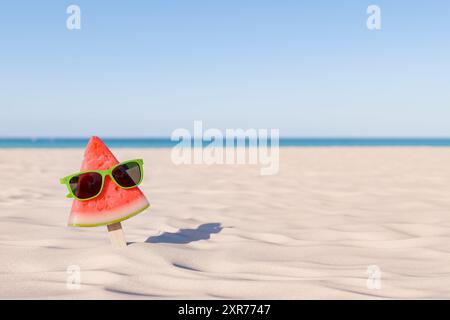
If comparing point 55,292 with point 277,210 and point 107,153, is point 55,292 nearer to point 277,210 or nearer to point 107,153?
point 107,153

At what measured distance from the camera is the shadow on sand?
10.5 ft

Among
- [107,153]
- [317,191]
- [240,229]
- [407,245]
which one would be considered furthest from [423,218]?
[107,153]

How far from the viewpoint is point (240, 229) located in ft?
12.0

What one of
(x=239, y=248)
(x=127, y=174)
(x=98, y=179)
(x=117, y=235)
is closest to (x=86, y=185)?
(x=98, y=179)

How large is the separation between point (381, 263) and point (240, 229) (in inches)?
48.5

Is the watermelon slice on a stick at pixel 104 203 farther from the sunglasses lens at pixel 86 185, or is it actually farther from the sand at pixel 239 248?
the sand at pixel 239 248

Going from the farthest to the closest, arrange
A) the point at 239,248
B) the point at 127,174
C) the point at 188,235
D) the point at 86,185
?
the point at 188,235, the point at 239,248, the point at 127,174, the point at 86,185

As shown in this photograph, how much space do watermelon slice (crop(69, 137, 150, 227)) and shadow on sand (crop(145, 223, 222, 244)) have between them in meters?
0.57

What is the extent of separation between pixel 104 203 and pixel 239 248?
34.4 inches

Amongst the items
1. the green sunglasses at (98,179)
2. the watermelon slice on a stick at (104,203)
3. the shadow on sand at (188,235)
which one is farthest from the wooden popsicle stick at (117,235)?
the shadow on sand at (188,235)

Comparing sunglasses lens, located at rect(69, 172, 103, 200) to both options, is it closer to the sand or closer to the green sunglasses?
the green sunglasses

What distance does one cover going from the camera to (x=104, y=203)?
2.61m

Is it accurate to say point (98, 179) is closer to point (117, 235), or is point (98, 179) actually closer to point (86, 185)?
point (86, 185)

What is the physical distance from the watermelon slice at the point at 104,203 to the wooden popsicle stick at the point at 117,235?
120 millimetres
